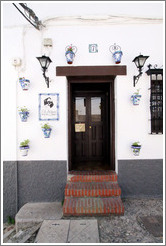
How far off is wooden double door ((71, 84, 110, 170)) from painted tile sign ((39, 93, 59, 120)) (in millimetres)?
1389

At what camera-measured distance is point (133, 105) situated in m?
3.56

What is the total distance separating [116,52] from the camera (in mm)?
3312

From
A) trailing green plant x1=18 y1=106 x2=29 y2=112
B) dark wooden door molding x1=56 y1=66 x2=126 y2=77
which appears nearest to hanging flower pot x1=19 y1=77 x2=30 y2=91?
trailing green plant x1=18 y1=106 x2=29 y2=112

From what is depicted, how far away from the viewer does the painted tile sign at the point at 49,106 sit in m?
3.56

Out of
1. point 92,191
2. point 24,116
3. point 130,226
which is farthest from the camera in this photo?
point 24,116

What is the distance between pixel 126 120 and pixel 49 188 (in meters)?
2.94

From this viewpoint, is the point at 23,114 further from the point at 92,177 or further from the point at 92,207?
the point at 92,207

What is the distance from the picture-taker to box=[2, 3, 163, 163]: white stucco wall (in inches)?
140

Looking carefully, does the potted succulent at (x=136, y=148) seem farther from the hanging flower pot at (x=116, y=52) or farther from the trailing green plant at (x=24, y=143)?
the trailing green plant at (x=24, y=143)

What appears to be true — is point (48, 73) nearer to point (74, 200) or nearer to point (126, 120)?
point (126, 120)

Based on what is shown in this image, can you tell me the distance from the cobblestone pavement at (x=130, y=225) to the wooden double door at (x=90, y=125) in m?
1.94

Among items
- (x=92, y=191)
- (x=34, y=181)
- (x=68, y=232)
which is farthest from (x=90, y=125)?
(x=68, y=232)

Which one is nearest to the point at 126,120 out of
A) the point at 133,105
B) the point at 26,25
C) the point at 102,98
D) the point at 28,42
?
the point at 133,105

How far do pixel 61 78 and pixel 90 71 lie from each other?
33.5 inches
